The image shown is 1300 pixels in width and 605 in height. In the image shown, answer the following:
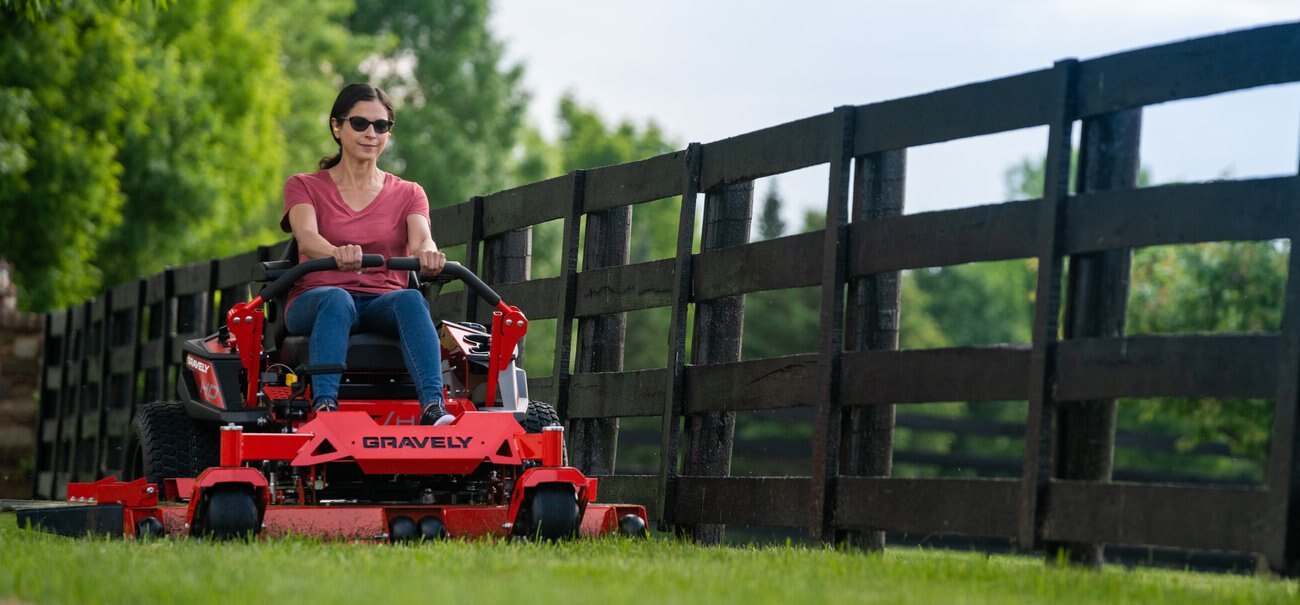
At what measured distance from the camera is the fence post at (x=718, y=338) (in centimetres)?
729

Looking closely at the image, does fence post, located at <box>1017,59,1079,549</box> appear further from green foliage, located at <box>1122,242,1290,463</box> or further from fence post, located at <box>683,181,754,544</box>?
green foliage, located at <box>1122,242,1290,463</box>

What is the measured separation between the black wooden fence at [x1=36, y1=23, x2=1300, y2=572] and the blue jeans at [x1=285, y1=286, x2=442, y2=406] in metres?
1.29

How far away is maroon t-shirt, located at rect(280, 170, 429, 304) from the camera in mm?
6621

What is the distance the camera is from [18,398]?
18.2m

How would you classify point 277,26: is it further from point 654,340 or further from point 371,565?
point 371,565

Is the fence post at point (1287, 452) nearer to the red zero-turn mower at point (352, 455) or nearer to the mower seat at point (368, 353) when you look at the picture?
the red zero-turn mower at point (352, 455)

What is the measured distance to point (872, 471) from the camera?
255 inches

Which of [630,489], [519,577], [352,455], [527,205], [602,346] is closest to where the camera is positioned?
[519,577]

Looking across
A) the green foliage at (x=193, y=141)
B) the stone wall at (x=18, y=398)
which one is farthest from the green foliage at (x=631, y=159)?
the stone wall at (x=18, y=398)

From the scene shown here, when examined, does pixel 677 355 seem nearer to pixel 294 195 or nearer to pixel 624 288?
pixel 624 288

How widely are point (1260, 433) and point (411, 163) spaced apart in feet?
86.3

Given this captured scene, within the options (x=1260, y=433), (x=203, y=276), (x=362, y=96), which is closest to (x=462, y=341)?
(x=362, y=96)

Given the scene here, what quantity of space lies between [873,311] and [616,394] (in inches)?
67.2

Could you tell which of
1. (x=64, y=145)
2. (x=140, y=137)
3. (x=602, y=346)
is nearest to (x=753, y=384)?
(x=602, y=346)
